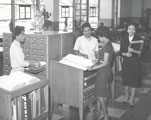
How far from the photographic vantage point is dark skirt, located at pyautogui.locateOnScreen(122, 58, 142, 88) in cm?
564

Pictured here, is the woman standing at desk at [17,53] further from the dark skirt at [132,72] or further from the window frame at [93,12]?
the window frame at [93,12]

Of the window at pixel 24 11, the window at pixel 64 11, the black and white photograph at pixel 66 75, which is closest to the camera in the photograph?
the black and white photograph at pixel 66 75

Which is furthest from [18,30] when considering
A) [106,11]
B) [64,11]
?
[106,11]

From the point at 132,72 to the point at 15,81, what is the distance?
2941mm

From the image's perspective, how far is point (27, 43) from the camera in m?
5.09

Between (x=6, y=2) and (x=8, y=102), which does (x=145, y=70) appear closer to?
(x=6, y=2)

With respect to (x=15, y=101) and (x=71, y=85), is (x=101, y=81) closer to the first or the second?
(x=71, y=85)

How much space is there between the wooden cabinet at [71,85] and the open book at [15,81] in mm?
985

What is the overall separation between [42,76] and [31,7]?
5408 millimetres

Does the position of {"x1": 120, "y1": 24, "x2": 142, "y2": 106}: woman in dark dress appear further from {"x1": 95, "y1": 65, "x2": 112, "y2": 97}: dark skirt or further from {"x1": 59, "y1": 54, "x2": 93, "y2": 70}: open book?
{"x1": 59, "y1": 54, "x2": 93, "y2": 70}: open book

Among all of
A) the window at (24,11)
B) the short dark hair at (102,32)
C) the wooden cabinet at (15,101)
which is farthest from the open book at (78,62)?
the window at (24,11)

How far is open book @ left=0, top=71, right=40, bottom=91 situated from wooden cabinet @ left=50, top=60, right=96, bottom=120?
0.99 metres

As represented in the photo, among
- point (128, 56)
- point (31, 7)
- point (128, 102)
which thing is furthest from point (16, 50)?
point (31, 7)

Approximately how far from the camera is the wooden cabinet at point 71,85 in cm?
445
